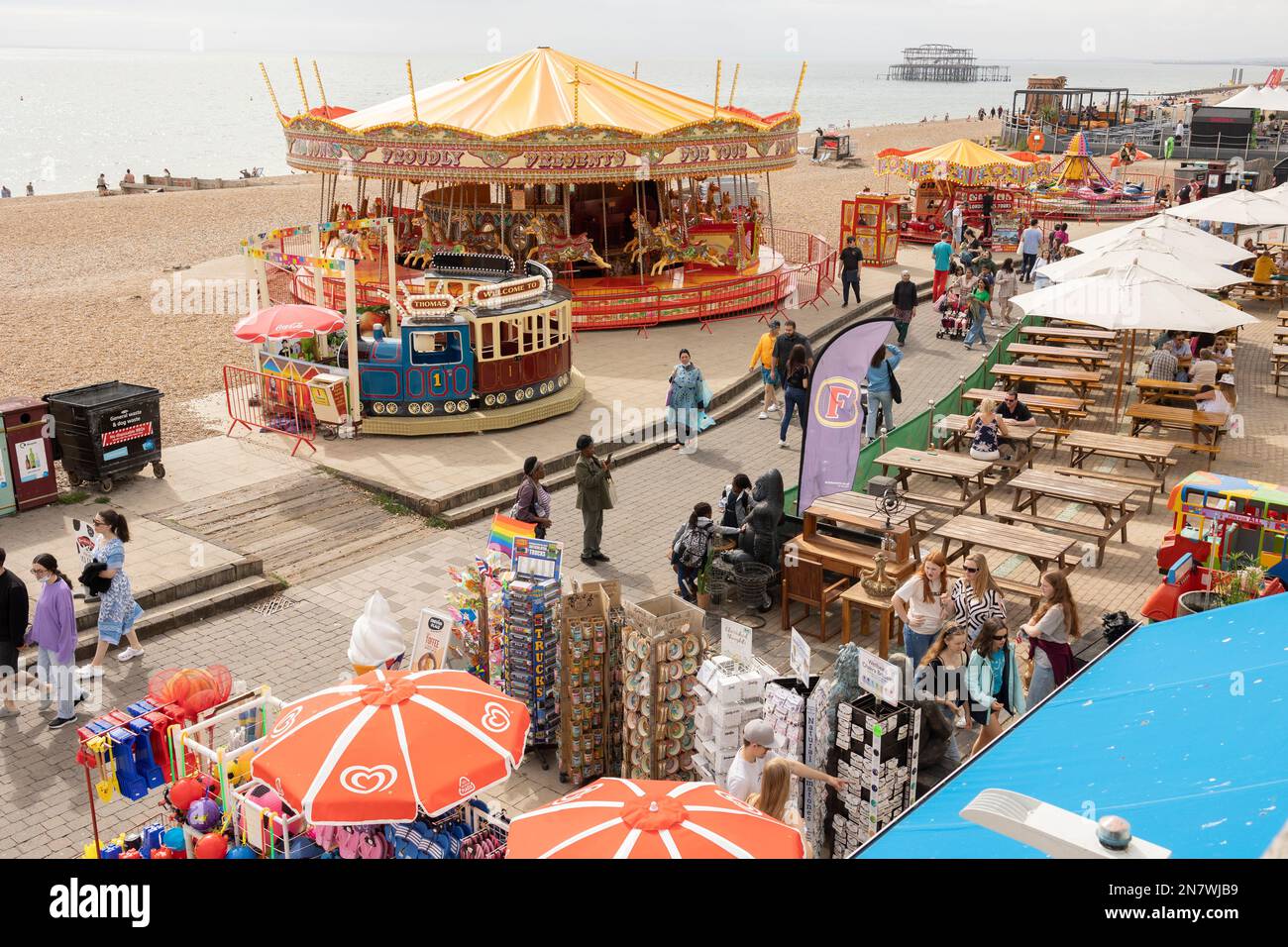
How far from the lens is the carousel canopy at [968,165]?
32312 mm

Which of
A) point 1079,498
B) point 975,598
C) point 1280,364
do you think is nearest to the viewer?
point 975,598

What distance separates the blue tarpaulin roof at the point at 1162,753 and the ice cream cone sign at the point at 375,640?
14.9 feet

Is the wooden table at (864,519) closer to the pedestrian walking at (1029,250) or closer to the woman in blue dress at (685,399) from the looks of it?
the woman in blue dress at (685,399)

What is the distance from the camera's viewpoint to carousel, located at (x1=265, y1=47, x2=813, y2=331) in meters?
23.2

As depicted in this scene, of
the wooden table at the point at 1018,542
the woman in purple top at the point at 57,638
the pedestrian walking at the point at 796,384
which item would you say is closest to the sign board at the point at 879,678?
the wooden table at the point at 1018,542

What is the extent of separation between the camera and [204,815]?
682 cm

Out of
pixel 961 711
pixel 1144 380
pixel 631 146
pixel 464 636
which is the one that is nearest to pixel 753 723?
pixel 961 711

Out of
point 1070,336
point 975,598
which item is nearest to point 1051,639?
point 975,598

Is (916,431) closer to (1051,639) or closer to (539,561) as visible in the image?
(1051,639)

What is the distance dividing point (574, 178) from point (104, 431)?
12.3 m

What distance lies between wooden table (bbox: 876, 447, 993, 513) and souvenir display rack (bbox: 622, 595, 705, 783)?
6131 millimetres

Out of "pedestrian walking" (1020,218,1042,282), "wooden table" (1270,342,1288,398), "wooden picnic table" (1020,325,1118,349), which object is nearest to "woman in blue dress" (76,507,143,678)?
"wooden picnic table" (1020,325,1118,349)
